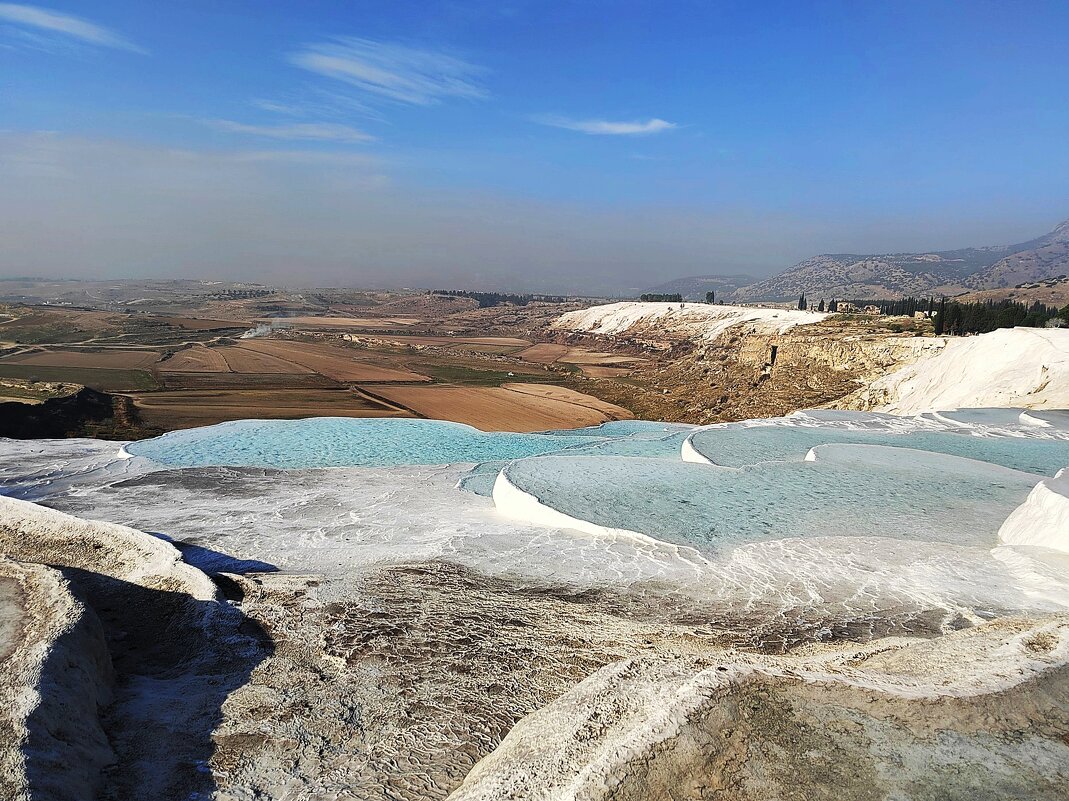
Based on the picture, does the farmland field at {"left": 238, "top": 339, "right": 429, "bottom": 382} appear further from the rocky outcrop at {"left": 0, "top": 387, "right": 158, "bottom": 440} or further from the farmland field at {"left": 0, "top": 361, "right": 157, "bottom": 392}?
the rocky outcrop at {"left": 0, "top": 387, "right": 158, "bottom": 440}

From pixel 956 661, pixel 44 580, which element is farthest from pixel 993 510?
pixel 44 580

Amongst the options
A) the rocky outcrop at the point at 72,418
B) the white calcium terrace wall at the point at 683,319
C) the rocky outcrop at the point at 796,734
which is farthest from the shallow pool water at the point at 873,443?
the white calcium terrace wall at the point at 683,319

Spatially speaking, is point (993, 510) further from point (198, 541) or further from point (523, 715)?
point (198, 541)

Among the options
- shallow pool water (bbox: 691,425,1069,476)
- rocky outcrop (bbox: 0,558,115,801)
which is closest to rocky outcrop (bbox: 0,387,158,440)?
rocky outcrop (bbox: 0,558,115,801)

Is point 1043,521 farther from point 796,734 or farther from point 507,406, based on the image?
point 507,406

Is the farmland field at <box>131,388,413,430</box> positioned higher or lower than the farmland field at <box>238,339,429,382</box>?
lower

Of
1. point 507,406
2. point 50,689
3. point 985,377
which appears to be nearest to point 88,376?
point 507,406
